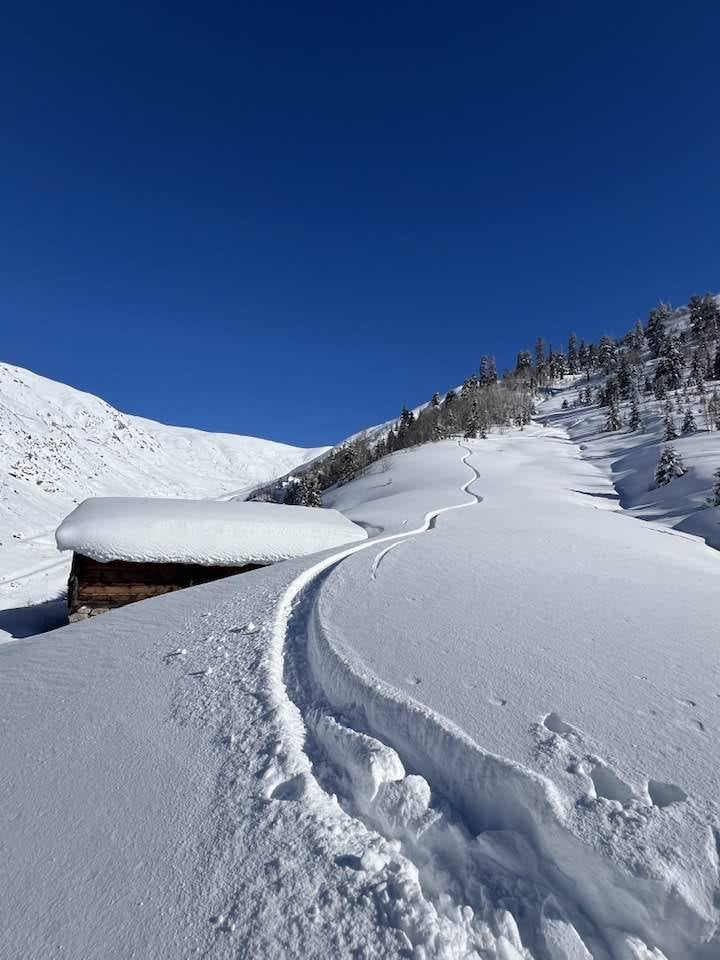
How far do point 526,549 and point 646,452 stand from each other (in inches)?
953

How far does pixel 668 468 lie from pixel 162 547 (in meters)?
18.2

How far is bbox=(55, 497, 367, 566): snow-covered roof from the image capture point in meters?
9.13

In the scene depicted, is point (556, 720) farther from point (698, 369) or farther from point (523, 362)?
point (523, 362)

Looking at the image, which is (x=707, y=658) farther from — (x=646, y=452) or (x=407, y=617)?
(x=646, y=452)

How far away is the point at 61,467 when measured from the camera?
97.5ft

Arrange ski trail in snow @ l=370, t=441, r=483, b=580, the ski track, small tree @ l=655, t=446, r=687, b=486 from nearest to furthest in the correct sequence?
the ski track
ski trail in snow @ l=370, t=441, r=483, b=580
small tree @ l=655, t=446, r=687, b=486

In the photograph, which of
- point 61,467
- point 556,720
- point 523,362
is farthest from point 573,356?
point 556,720

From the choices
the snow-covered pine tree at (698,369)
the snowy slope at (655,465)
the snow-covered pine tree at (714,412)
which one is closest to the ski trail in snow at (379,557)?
the snowy slope at (655,465)

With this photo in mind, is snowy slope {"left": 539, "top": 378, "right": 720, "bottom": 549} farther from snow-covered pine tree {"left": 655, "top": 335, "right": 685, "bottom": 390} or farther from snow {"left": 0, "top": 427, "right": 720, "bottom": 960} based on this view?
snow {"left": 0, "top": 427, "right": 720, "bottom": 960}

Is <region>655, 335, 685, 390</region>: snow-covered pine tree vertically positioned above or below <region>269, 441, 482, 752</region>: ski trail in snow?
above

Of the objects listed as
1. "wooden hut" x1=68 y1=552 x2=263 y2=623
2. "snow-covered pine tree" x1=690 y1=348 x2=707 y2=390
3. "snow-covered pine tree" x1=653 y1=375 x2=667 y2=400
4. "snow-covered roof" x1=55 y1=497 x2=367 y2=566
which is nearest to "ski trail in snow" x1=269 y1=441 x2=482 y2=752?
"snow-covered roof" x1=55 y1=497 x2=367 y2=566

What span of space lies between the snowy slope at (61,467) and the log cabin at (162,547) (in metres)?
6.81

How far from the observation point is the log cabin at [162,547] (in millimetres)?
9195

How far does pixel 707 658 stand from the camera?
10.8ft
